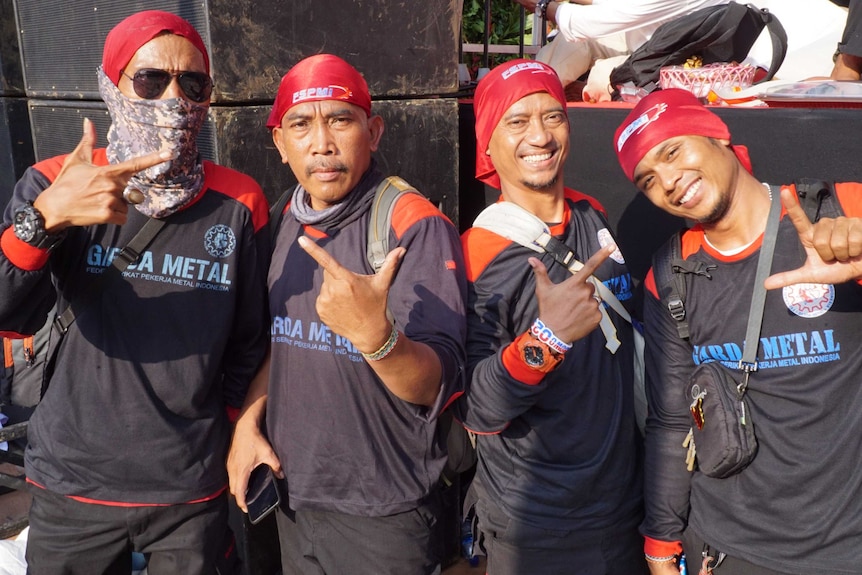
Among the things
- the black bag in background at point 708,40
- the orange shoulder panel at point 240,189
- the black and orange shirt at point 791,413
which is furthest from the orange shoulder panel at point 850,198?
the black bag in background at point 708,40

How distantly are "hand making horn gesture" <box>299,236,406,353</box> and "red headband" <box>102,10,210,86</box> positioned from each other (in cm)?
95

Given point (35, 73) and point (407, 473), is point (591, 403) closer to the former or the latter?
point (407, 473)

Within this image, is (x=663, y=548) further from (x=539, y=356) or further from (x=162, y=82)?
(x=162, y=82)

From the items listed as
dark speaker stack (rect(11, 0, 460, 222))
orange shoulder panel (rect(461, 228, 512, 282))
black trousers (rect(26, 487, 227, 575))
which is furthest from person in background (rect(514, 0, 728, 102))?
black trousers (rect(26, 487, 227, 575))

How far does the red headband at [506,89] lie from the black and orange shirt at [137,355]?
917mm

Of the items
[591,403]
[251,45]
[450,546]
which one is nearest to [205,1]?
[251,45]

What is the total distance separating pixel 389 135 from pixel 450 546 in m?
2.24

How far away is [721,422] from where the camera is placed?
7.11ft

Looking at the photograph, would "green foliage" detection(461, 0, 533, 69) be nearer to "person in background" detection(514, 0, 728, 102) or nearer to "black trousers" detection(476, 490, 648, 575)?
"person in background" detection(514, 0, 728, 102)

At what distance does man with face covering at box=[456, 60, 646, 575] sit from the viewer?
93.4 inches

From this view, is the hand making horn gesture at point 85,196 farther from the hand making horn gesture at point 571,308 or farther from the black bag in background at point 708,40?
the black bag in background at point 708,40

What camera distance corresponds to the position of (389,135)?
142 inches

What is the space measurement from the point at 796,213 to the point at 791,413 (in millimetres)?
576

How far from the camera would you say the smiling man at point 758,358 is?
2.10m
